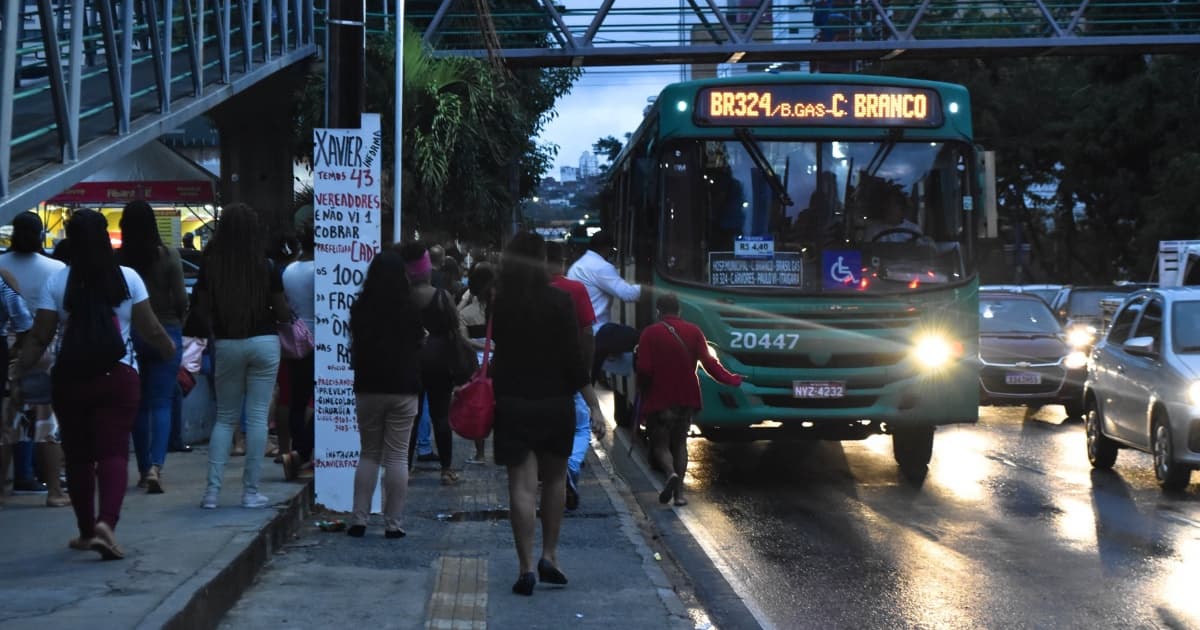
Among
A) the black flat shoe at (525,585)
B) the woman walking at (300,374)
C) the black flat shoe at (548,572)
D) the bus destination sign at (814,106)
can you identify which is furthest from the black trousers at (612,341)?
the black flat shoe at (525,585)

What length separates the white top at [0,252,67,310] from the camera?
30.9 feet

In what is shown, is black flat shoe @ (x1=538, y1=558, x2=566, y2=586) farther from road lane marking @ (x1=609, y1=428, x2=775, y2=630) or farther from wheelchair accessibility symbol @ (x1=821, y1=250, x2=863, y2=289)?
wheelchair accessibility symbol @ (x1=821, y1=250, x2=863, y2=289)

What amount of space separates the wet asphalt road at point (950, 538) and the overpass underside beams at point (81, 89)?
464 centimetres

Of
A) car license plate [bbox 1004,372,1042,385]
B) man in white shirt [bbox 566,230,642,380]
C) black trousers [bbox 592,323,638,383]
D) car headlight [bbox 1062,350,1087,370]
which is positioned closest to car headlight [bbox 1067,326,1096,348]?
car headlight [bbox 1062,350,1087,370]

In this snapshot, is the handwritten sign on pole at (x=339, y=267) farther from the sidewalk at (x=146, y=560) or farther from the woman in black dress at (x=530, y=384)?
the woman in black dress at (x=530, y=384)

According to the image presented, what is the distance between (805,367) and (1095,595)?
4834mm

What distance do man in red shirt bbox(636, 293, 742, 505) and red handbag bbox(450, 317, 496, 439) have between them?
358 cm

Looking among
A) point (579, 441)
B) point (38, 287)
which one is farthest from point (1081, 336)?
point (38, 287)

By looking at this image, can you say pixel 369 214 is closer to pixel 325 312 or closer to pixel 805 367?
pixel 325 312

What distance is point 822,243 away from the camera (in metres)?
13.1

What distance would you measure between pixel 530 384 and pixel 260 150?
16.3m

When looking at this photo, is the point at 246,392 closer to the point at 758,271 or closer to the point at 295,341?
the point at 295,341

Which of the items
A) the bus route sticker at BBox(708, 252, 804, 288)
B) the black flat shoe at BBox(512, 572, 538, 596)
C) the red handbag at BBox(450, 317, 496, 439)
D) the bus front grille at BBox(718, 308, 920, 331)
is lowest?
the black flat shoe at BBox(512, 572, 538, 596)


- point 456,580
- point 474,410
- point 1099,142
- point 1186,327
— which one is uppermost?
point 1099,142
